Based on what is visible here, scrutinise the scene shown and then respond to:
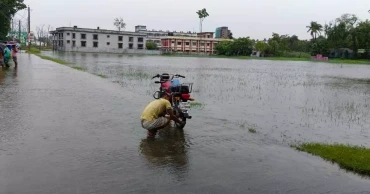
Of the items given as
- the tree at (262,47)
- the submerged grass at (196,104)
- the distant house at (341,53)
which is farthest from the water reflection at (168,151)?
the distant house at (341,53)

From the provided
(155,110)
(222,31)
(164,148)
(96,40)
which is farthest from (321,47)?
(164,148)

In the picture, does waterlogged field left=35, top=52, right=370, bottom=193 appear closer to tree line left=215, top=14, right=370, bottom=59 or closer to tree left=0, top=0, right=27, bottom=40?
tree left=0, top=0, right=27, bottom=40

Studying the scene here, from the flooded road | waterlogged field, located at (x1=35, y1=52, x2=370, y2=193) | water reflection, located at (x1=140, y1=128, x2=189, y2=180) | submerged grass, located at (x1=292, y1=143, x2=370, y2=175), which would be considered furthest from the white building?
submerged grass, located at (x1=292, y1=143, x2=370, y2=175)

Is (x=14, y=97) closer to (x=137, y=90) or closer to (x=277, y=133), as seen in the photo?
(x=137, y=90)

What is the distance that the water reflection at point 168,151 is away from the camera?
18.4ft

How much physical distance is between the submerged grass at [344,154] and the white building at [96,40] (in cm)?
8213

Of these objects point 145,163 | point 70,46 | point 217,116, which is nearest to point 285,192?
point 145,163

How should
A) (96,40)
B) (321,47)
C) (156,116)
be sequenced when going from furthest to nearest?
(321,47), (96,40), (156,116)

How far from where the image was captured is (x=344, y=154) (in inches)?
255

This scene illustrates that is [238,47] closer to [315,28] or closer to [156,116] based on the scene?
[315,28]

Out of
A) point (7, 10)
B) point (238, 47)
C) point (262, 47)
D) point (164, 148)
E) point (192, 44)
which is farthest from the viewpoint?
point (192, 44)

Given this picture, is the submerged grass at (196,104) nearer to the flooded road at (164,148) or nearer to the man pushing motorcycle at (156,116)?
the flooded road at (164,148)

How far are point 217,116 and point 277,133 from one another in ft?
6.81

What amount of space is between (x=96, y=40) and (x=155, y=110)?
3405 inches
